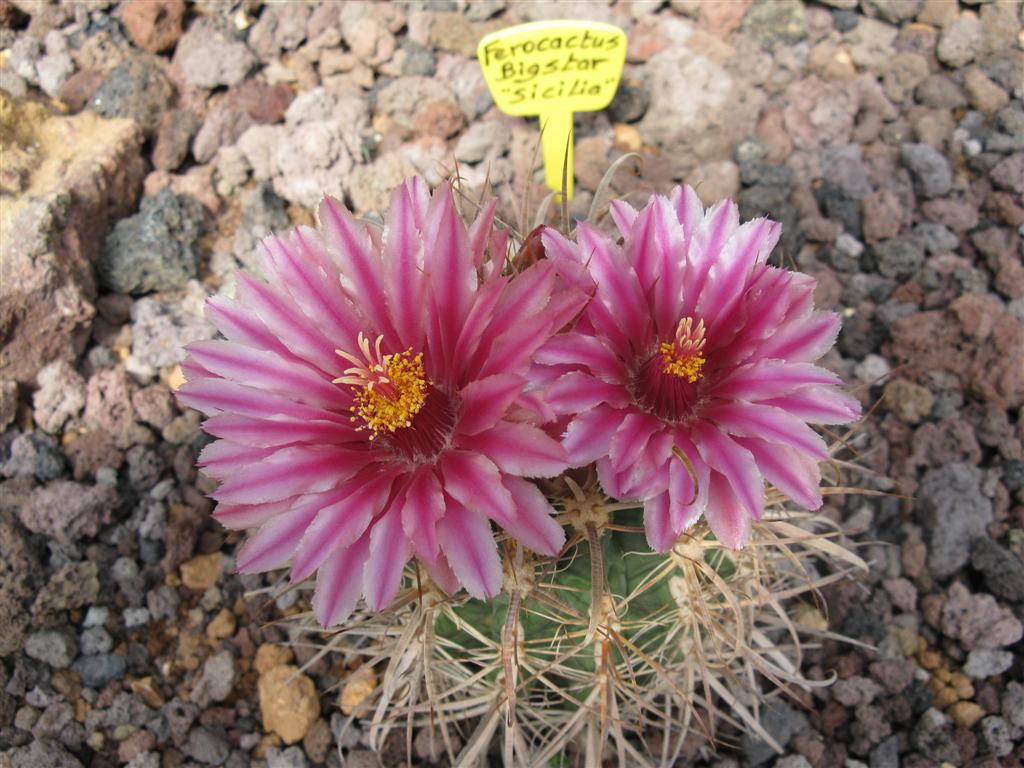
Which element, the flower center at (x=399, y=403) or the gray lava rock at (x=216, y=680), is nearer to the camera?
the flower center at (x=399, y=403)

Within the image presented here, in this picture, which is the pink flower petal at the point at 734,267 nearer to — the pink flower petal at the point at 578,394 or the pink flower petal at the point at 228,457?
the pink flower petal at the point at 578,394

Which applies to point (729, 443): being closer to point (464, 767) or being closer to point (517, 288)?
point (517, 288)

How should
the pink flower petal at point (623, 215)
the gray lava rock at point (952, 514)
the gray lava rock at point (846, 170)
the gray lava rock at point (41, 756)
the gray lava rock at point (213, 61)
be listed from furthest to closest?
the gray lava rock at point (213, 61) < the gray lava rock at point (846, 170) < the gray lava rock at point (952, 514) < the gray lava rock at point (41, 756) < the pink flower petal at point (623, 215)

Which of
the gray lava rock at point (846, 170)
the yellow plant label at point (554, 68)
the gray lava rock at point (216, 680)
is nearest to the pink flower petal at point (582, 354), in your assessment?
the yellow plant label at point (554, 68)

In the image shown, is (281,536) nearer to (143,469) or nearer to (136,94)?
(143,469)

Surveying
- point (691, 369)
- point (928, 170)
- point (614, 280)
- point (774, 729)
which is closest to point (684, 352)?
point (691, 369)

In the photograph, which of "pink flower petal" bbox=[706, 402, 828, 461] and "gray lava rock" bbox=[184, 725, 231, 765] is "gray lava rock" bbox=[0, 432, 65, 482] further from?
"pink flower petal" bbox=[706, 402, 828, 461]

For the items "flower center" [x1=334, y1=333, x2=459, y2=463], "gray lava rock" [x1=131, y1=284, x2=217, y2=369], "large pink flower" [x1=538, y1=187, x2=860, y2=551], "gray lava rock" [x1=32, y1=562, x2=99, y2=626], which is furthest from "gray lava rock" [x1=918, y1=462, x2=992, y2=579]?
"gray lava rock" [x1=32, y1=562, x2=99, y2=626]
